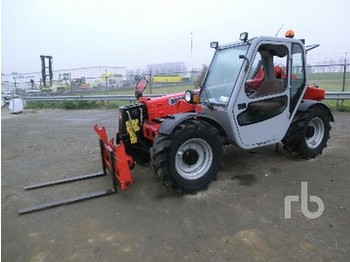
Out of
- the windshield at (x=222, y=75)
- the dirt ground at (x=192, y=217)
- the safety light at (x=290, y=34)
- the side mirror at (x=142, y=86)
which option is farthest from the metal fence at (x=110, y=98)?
the safety light at (x=290, y=34)

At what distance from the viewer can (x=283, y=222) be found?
3752 millimetres

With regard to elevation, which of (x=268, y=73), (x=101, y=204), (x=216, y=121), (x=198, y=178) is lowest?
(x=101, y=204)

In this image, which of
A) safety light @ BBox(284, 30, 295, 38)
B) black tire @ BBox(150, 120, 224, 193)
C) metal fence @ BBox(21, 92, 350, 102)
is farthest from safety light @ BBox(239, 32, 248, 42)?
metal fence @ BBox(21, 92, 350, 102)

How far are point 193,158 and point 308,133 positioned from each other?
2695mm

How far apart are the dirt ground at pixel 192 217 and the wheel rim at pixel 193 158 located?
312 millimetres

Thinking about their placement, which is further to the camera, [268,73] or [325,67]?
[325,67]

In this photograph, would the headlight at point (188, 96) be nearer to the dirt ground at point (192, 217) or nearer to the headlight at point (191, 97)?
the headlight at point (191, 97)

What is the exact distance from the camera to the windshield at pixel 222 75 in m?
4.98

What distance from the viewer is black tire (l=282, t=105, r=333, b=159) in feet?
19.0

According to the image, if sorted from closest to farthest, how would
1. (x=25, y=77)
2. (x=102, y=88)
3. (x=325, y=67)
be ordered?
1. (x=325, y=67)
2. (x=102, y=88)
3. (x=25, y=77)

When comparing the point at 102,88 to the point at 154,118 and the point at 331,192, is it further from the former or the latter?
the point at 331,192

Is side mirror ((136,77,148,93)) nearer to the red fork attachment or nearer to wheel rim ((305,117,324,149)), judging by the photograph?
the red fork attachment

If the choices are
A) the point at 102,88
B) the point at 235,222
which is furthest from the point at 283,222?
the point at 102,88

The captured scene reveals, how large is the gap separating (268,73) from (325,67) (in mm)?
11160
